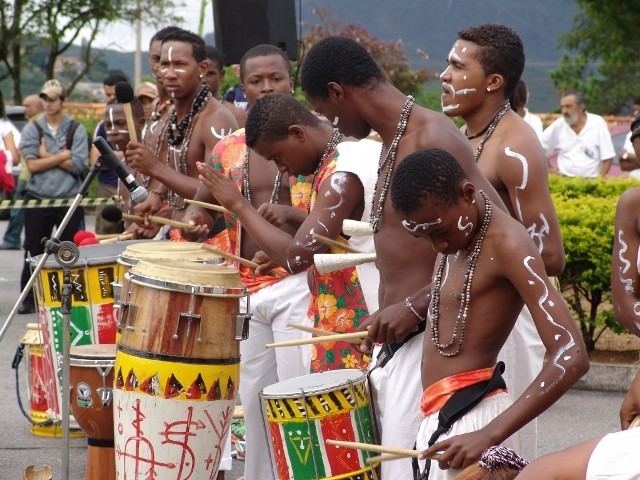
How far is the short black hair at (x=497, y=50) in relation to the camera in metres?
5.12

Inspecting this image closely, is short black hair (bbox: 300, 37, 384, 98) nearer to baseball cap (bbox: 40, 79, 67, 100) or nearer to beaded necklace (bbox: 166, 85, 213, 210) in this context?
beaded necklace (bbox: 166, 85, 213, 210)

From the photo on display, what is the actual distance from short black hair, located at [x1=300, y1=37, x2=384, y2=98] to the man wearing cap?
7282mm

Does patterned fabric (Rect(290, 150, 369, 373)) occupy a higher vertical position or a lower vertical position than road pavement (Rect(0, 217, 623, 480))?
higher

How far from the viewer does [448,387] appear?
3934 mm

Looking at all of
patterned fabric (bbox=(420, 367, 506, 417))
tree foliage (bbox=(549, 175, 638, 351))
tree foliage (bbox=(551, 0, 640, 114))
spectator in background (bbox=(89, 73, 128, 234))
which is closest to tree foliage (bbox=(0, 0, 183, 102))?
tree foliage (bbox=(551, 0, 640, 114))

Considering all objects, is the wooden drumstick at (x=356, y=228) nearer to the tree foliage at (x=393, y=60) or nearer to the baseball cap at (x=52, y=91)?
the baseball cap at (x=52, y=91)

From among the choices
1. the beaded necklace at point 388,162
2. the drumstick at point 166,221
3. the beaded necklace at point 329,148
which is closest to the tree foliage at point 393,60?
the drumstick at point 166,221

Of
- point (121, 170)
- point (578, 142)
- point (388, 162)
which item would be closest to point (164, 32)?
point (121, 170)

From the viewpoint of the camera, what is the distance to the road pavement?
714 cm

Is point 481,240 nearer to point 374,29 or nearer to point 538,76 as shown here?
point 538,76

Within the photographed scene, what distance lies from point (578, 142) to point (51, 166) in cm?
564

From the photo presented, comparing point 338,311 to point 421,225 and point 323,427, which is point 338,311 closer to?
point 323,427

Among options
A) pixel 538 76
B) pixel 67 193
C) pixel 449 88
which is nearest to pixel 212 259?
pixel 449 88

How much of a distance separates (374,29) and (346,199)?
42271 millimetres
